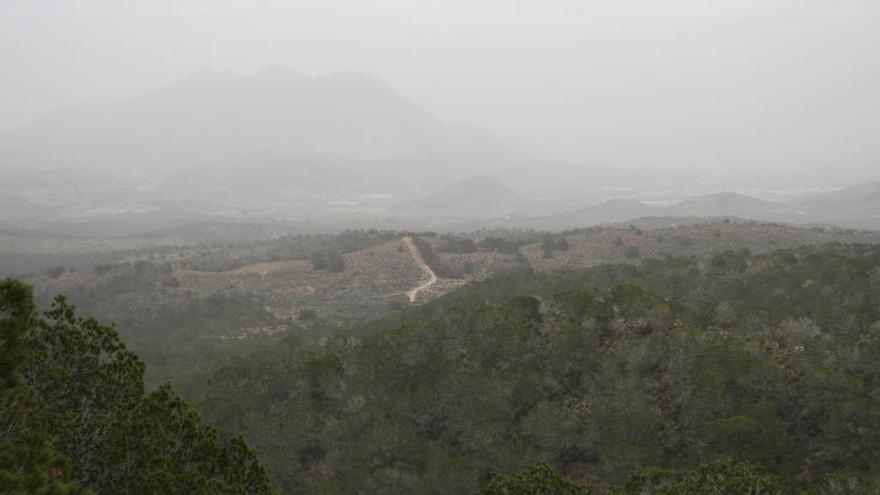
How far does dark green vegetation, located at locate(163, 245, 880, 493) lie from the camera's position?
1571 cm

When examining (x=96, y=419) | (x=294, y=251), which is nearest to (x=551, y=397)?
(x=96, y=419)

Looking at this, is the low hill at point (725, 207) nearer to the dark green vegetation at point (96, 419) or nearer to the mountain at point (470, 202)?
the mountain at point (470, 202)

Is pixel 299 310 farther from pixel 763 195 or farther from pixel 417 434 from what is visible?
pixel 763 195

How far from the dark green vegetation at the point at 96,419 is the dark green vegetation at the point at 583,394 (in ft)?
23.8

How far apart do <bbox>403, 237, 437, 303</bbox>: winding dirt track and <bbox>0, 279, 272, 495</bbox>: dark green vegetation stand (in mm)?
34461

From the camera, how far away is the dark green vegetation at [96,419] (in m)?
9.26

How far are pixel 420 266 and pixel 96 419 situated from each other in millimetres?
45397

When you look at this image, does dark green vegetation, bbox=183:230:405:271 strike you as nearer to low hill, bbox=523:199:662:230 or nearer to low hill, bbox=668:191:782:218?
low hill, bbox=523:199:662:230

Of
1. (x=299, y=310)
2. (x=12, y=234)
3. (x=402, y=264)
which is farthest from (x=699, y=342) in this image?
(x=12, y=234)

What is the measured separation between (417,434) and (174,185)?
610 ft

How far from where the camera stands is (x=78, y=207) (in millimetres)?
143125

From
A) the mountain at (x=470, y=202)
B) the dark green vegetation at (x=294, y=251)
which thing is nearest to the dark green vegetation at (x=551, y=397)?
the dark green vegetation at (x=294, y=251)

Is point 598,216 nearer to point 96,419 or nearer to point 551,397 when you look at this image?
point 551,397

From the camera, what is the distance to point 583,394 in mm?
20156
